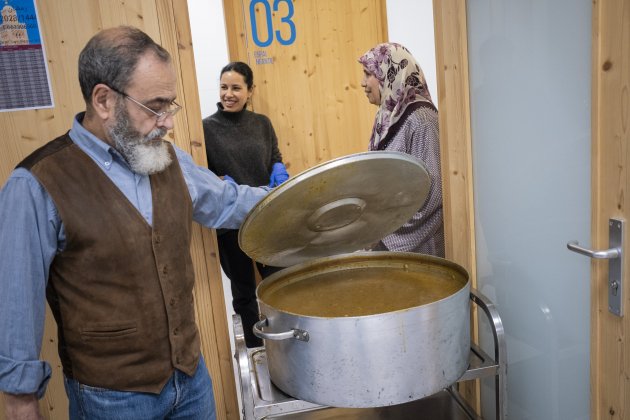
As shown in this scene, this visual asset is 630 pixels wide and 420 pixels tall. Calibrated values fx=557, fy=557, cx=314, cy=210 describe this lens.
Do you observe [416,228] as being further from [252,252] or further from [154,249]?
[154,249]

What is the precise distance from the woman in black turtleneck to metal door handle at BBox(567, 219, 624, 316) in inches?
76.5

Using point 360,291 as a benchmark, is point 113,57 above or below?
above

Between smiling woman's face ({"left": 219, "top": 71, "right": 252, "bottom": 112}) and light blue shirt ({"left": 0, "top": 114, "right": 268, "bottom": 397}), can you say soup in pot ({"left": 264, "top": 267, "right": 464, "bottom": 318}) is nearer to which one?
light blue shirt ({"left": 0, "top": 114, "right": 268, "bottom": 397})

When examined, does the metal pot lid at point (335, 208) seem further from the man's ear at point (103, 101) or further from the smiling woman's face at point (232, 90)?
the smiling woman's face at point (232, 90)

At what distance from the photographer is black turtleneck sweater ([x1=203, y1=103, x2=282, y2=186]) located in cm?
288

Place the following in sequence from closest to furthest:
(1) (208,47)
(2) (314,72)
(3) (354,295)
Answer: (3) (354,295)
(1) (208,47)
(2) (314,72)

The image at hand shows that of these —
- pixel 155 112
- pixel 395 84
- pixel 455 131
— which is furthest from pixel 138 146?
pixel 395 84

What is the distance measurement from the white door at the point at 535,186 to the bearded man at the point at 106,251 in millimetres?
810

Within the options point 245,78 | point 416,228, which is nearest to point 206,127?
point 245,78

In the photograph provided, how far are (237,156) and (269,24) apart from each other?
3.45 ft

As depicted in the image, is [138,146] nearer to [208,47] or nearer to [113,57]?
[113,57]

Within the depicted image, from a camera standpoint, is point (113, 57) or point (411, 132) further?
point (411, 132)

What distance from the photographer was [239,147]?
2.92 metres

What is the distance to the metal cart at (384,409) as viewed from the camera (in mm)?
1305
